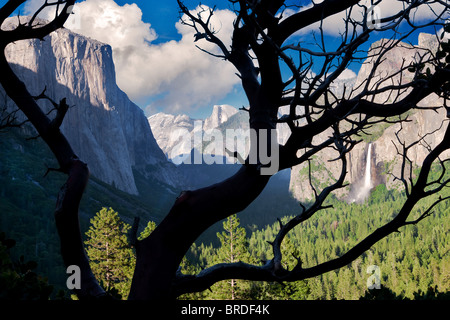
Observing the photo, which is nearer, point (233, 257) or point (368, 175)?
point (233, 257)

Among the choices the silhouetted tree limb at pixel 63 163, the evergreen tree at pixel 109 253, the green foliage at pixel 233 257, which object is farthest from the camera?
the evergreen tree at pixel 109 253

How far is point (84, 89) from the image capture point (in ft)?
474

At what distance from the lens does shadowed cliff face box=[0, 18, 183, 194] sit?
122m

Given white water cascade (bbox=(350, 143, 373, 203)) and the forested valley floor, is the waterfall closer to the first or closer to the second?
white water cascade (bbox=(350, 143, 373, 203))

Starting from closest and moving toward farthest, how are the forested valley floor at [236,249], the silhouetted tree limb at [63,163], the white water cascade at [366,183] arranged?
the silhouetted tree limb at [63,163]
the forested valley floor at [236,249]
the white water cascade at [366,183]

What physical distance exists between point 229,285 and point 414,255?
3179 inches

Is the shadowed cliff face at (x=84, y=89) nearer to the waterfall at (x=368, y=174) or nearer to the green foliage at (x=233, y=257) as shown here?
the green foliage at (x=233, y=257)

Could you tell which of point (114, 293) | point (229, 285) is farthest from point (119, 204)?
point (114, 293)

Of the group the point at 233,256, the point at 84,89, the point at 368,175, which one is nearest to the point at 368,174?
the point at 368,175

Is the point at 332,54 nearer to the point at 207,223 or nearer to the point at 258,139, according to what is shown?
the point at 258,139

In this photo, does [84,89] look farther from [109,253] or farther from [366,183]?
[366,183]

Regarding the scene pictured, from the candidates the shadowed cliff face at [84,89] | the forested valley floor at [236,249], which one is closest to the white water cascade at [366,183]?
the forested valley floor at [236,249]

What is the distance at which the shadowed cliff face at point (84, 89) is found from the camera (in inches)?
4786

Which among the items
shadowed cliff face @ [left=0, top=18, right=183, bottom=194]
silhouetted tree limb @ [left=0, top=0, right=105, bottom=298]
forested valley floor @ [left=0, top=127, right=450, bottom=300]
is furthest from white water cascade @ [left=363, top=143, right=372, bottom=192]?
silhouetted tree limb @ [left=0, top=0, right=105, bottom=298]
